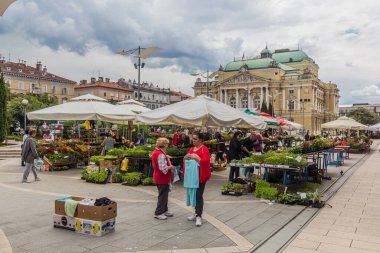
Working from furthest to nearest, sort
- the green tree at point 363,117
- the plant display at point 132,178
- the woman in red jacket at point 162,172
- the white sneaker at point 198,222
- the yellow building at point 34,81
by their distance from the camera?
the green tree at point 363,117, the yellow building at point 34,81, the plant display at point 132,178, the woman in red jacket at point 162,172, the white sneaker at point 198,222

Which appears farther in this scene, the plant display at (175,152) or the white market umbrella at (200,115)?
the plant display at (175,152)

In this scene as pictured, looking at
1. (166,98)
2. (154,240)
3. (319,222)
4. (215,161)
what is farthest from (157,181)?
(166,98)

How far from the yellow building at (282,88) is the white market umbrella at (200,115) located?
85869 millimetres

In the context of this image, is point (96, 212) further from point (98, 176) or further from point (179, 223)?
point (98, 176)

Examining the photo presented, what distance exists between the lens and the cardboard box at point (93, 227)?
5.80 metres

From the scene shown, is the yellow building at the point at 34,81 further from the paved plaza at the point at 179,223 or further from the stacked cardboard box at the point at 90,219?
the stacked cardboard box at the point at 90,219

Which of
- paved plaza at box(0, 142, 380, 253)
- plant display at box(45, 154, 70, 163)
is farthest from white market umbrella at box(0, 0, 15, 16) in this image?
plant display at box(45, 154, 70, 163)

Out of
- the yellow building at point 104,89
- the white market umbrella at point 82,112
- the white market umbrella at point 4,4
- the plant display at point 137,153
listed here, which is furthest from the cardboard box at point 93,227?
the yellow building at point 104,89

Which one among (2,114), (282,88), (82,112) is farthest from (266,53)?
(82,112)

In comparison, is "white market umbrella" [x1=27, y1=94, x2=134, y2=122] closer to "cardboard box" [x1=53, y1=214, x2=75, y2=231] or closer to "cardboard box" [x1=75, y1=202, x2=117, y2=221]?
"cardboard box" [x1=53, y1=214, x2=75, y2=231]

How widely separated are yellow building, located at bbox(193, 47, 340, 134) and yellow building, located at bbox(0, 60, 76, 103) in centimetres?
3842

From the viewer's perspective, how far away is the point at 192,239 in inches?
228

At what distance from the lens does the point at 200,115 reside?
417 inches

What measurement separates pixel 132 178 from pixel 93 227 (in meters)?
5.06
